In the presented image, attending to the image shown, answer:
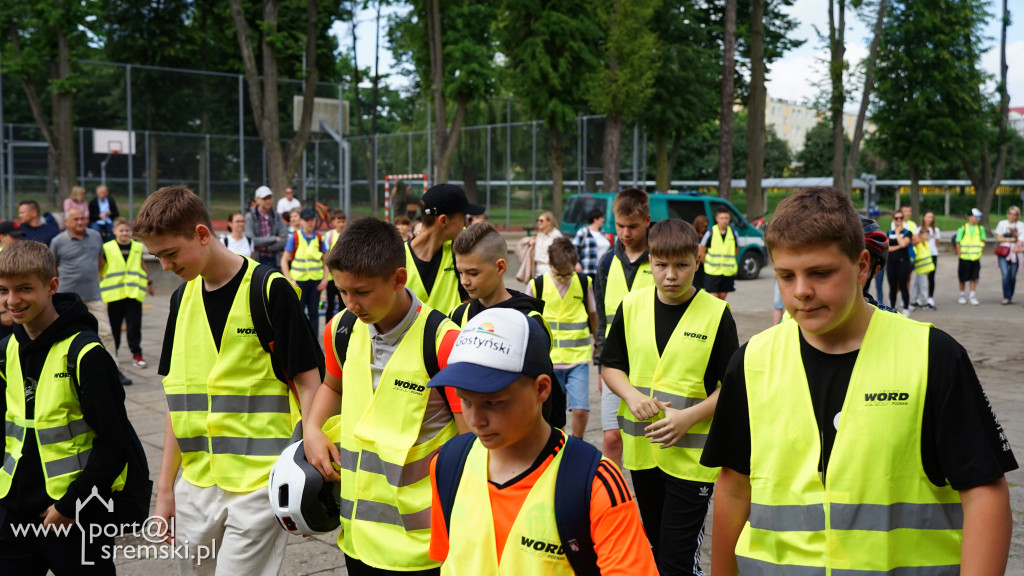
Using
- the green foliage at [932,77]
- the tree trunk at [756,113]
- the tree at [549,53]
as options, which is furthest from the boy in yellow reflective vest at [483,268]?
the green foliage at [932,77]

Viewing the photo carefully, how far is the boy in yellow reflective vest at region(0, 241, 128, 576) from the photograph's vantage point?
137 inches

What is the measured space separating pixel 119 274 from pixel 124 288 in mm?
181

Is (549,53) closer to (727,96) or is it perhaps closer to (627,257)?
(727,96)

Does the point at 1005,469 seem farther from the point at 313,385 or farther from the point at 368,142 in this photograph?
the point at 368,142

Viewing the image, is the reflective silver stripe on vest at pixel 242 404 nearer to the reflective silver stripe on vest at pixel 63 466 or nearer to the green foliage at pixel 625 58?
the reflective silver stripe on vest at pixel 63 466

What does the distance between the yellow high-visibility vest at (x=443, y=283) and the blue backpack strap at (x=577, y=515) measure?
3.05 m

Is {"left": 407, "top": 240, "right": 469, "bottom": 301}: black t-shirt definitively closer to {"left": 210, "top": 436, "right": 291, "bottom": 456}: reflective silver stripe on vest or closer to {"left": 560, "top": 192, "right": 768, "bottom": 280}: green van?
{"left": 210, "top": 436, "right": 291, "bottom": 456}: reflective silver stripe on vest

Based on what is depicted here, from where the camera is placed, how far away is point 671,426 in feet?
13.0

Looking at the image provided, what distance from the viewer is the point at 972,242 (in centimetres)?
1848

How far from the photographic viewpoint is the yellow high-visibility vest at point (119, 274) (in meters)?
11.1

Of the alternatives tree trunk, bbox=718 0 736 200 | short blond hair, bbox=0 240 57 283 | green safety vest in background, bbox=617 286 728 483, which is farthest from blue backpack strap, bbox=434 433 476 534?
tree trunk, bbox=718 0 736 200

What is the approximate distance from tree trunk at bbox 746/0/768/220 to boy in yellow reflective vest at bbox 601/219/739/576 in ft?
83.7

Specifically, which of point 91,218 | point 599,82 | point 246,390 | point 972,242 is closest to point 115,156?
point 91,218

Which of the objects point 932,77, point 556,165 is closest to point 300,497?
point 556,165
